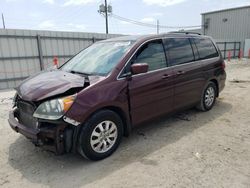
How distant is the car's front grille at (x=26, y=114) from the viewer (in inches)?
120

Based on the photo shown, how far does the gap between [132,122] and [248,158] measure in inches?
69.1

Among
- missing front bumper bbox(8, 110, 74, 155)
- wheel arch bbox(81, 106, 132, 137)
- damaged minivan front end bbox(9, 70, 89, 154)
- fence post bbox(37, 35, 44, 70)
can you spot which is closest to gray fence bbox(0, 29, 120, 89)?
fence post bbox(37, 35, 44, 70)

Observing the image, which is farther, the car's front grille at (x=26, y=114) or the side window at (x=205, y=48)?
the side window at (x=205, y=48)

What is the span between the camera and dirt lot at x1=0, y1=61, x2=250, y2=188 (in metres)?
2.77

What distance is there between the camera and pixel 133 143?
3787mm

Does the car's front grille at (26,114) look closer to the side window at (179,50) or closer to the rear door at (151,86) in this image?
the rear door at (151,86)

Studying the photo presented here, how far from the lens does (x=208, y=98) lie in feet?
17.3

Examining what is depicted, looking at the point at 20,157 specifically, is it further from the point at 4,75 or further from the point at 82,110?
the point at 4,75

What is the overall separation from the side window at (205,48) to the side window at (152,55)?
4.27 feet

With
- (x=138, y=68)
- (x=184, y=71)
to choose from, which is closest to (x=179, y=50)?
(x=184, y=71)

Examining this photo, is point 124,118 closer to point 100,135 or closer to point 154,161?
point 100,135

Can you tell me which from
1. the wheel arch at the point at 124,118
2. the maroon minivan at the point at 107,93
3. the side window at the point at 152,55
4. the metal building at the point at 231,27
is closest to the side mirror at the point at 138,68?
the maroon minivan at the point at 107,93

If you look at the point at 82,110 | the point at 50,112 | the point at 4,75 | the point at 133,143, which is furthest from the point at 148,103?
the point at 4,75

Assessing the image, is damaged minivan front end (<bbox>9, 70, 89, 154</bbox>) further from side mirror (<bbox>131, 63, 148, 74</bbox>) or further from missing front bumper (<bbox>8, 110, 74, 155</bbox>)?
side mirror (<bbox>131, 63, 148, 74</bbox>)
